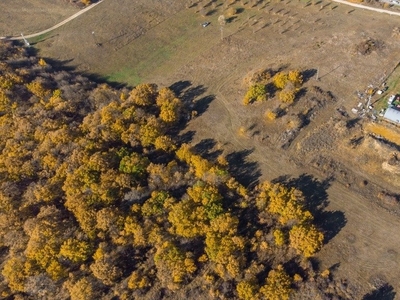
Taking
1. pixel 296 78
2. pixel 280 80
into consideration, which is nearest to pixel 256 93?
pixel 280 80

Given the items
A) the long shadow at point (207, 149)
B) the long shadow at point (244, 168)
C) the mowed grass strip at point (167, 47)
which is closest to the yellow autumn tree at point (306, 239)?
the long shadow at point (244, 168)

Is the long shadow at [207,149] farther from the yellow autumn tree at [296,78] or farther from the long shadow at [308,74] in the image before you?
the long shadow at [308,74]

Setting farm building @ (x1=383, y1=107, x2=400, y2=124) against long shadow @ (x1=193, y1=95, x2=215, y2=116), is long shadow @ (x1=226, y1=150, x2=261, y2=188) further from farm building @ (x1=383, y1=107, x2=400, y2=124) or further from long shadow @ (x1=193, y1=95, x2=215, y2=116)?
farm building @ (x1=383, y1=107, x2=400, y2=124)

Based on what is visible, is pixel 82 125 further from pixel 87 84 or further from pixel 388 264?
pixel 388 264

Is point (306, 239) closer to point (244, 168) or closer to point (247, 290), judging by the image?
point (247, 290)

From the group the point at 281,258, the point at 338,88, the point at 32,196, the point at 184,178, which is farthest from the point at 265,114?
the point at 32,196

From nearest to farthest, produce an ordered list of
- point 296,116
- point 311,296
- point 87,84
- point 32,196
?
point 311,296, point 32,196, point 296,116, point 87,84

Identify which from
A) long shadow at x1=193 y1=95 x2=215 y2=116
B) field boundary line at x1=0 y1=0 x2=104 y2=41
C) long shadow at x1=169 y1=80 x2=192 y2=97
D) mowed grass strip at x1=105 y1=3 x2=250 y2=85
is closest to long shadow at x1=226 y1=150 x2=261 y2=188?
long shadow at x1=193 y1=95 x2=215 y2=116
